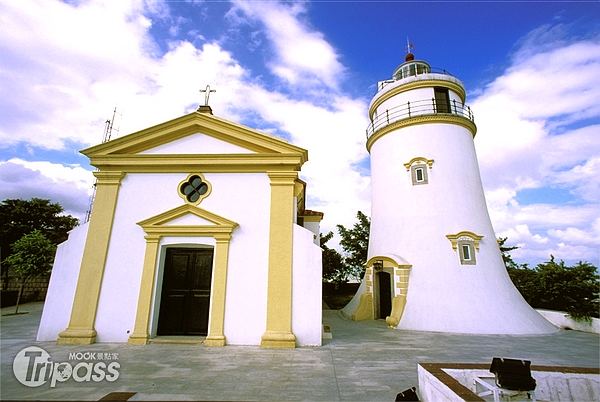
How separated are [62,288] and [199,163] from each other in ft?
16.1

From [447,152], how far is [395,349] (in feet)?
27.7

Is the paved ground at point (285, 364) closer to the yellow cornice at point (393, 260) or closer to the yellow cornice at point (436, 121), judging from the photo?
the yellow cornice at point (393, 260)

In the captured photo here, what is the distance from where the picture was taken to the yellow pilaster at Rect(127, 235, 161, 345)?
7.14m

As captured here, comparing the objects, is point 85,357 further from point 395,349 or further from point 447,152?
point 447,152

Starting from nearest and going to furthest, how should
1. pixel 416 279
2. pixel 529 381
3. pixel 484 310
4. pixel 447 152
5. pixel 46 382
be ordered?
pixel 529 381
pixel 46 382
pixel 484 310
pixel 416 279
pixel 447 152

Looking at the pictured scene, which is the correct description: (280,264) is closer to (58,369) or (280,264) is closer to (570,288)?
(58,369)

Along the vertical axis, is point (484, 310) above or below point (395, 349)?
above

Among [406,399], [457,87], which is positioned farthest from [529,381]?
[457,87]

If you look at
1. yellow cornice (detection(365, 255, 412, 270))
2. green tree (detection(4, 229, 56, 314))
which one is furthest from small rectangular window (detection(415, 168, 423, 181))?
green tree (detection(4, 229, 56, 314))

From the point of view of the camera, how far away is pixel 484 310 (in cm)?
1019

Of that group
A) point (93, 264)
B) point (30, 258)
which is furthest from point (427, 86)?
point (30, 258)

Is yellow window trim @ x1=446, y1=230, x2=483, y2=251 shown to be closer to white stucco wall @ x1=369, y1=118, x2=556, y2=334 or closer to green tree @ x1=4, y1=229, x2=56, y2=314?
white stucco wall @ x1=369, y1=118, x2=556, y2=334

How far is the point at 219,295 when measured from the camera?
288 inches

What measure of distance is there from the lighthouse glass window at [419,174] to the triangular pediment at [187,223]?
322 inches
